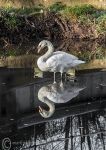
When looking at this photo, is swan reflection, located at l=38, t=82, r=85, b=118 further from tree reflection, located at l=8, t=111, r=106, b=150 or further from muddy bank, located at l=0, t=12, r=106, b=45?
muddy bank, located at l=0, t=12, r=106, b=45

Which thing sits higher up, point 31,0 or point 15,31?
point 31,0

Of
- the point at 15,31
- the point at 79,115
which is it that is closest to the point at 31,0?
the point at 15,31

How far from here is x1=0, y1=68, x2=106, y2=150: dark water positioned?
21.0 ft

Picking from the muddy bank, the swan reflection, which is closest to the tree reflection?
the swan reflection

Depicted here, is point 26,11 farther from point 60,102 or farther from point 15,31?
point 60,102

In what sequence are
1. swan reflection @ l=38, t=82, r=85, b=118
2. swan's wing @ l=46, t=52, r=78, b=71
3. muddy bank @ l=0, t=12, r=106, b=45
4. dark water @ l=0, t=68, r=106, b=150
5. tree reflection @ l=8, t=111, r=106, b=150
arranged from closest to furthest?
tree reflection @ l=8, t=111, r=106, b=150, dark water @ l=0, t=68, r=106, b=150, swan reflection @ l=38, t=82, r=85, b=118, swan's wing @ l=46, t=52, r=78, b=71, muddy bank @ l=0, t=12, r=106, b=45

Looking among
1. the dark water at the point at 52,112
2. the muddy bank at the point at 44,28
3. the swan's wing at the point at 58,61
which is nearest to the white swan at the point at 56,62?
the swan's wing at the point at 58,61

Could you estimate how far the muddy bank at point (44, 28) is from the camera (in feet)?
52.5

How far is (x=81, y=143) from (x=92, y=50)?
789 centimetres

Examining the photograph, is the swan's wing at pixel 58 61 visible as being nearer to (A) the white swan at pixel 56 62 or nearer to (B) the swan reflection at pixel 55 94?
(A) the white swan at pixel 56 62

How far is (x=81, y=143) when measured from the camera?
632 centimetres

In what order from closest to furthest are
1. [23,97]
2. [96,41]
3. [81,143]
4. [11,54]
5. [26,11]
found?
1. [81,143]
2. [23,97]
3. [11,54]
4. [96,41]
5. [26,11]

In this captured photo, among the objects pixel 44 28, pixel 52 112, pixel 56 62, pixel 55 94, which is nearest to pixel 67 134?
pixel 52 112

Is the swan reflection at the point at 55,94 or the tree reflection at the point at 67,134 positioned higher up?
the swan reflection at the point at 55,94
